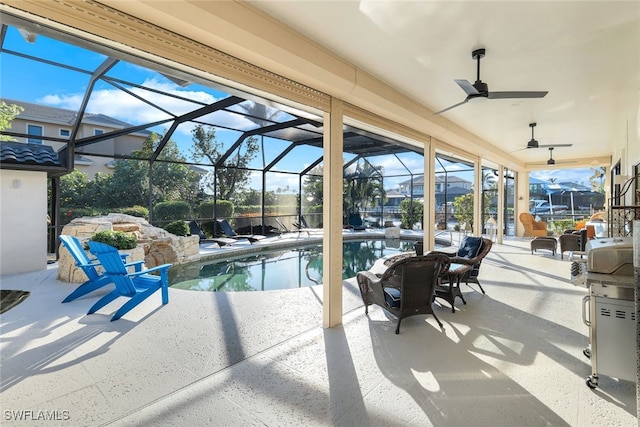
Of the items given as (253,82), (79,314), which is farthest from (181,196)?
(253,82)

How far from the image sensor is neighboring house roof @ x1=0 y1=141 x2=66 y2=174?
6.22m

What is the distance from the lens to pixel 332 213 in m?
3.88

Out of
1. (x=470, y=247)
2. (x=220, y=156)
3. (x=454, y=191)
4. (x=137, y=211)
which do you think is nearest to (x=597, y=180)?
(x=454, y=191)

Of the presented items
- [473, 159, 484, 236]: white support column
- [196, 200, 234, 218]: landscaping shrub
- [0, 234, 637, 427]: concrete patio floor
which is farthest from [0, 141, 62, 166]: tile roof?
[473, 159, 484, 236]: white support column

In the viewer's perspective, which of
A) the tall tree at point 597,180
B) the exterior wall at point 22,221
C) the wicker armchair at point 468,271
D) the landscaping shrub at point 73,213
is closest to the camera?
the wicker armchair at point 468,271

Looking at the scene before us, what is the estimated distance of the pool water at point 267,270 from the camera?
6.60 meters

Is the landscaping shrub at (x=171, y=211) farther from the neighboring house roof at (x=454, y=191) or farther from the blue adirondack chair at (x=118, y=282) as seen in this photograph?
the neighboring house roof at (x=454, y=191)

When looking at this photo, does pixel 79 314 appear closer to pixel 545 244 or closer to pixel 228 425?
pixel 228 425

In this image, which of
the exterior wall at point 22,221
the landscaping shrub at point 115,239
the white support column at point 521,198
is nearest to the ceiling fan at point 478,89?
the landscaping shrub at point 115,239

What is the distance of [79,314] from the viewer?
4.08 m

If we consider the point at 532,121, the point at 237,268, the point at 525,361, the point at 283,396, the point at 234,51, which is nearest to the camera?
the point at 283,396

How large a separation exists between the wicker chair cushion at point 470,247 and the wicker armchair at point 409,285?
1.83m

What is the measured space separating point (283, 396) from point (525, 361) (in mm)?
2358

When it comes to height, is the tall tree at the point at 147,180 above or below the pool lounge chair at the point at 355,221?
above
